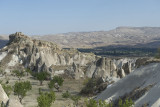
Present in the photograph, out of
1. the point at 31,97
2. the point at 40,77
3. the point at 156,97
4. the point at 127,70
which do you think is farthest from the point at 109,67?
the point at 156,97

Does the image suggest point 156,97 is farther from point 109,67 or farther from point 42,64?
point 42,64

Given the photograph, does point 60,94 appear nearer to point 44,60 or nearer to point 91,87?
point 91,87

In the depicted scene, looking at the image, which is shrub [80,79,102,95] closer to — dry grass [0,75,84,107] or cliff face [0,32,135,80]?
dry grass [0,75,84,107]

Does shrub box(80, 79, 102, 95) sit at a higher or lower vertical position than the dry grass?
higher

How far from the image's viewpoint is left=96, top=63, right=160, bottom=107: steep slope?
34.0 metres

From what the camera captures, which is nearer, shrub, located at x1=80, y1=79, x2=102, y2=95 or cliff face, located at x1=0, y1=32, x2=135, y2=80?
shrub, located at x1=80, y1=79, x2=102, y2=95

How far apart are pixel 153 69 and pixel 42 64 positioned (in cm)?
6309

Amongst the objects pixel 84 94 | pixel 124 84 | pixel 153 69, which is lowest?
pixel 84 94

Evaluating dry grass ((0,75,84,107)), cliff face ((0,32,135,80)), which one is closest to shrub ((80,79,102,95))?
dry grass ((0,75,84,107))

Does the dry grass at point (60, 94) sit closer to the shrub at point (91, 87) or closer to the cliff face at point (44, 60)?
the shrub at point (91, 87)

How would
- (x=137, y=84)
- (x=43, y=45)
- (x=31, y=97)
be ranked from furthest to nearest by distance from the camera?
(x=43, y=45) < (x=31, y=97) < (x=137, y=84)

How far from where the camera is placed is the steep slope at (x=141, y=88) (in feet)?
111

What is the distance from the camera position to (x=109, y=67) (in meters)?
82.7

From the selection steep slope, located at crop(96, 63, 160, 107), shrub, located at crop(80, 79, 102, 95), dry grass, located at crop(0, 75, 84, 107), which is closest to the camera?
steep slope, located at crop(96, 63, 160, 107)
